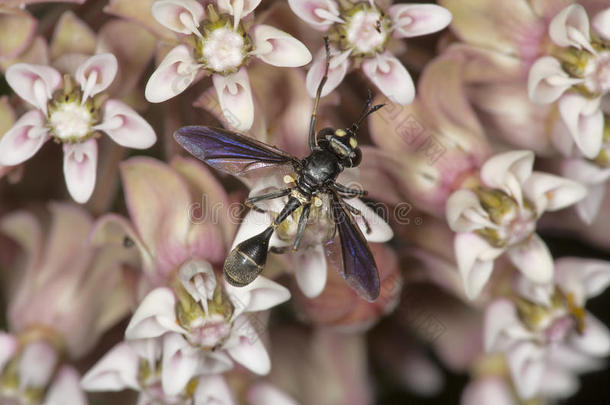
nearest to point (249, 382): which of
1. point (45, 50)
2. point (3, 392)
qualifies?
point (3, 392)

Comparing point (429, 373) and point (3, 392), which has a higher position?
point (3, 392)

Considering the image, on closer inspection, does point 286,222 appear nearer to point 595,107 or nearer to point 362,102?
point 362,102

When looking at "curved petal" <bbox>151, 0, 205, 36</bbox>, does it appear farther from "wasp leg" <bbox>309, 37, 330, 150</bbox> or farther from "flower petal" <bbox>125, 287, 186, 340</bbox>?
"flower petal" <bbox>125, 287, 186, 340</bbox>

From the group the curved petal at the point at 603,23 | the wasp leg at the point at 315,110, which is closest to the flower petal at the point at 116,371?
the wasp leg at the point at 315,110

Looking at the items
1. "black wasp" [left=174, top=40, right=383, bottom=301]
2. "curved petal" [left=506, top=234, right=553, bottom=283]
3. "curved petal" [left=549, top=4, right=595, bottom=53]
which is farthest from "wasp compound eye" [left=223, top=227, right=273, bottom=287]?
"curved petal" [left=549, top=4, right=595, bottom=53]

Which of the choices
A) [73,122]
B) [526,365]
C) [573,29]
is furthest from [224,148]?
[526,365]

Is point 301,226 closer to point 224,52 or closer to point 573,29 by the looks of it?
point 224,52

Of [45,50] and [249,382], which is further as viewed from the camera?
[249,382]

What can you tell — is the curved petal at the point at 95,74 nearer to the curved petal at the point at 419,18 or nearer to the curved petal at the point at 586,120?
the curved petal at the point at 419,18
